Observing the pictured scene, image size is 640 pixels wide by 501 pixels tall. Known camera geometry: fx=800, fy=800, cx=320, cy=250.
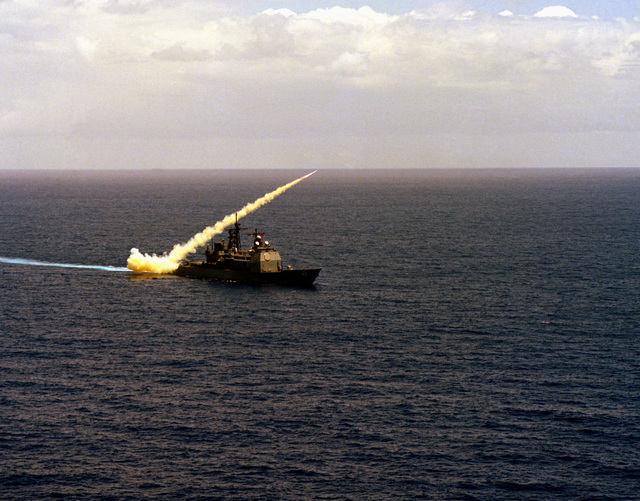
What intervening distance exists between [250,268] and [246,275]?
58.6 inches

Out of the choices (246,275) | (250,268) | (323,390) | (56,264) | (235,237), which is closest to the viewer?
(323,390)

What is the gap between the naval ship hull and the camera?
460ft

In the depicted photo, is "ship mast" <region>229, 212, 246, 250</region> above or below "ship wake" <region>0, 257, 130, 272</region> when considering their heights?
above

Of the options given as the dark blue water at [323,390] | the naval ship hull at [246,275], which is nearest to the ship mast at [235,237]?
the naval ship hull at [246,275]

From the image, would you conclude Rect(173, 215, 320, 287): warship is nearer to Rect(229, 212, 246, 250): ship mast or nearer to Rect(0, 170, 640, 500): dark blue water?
Rect(229, 212, 246, 250): ship mast

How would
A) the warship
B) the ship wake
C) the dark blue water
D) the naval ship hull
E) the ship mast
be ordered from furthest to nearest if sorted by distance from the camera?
the ship wake
the ship mast
the warship
the naval ship hull
the dark blue water

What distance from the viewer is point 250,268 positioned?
146 m

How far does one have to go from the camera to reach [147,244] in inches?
7746

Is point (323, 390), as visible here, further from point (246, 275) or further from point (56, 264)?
point (56, 264)

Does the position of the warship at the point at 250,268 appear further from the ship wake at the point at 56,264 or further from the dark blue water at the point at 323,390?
the ship wake at the point at 56,264

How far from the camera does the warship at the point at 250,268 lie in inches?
5571

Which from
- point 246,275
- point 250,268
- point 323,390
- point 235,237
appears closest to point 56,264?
point 235,237

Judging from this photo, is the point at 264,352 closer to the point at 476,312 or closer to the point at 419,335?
the point at 419,335

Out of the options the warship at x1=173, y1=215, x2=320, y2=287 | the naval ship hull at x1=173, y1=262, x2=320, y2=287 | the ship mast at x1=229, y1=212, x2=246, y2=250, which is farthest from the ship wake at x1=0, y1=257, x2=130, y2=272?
the ship mast at x1=229, y1=212, x2=246, y2=250
